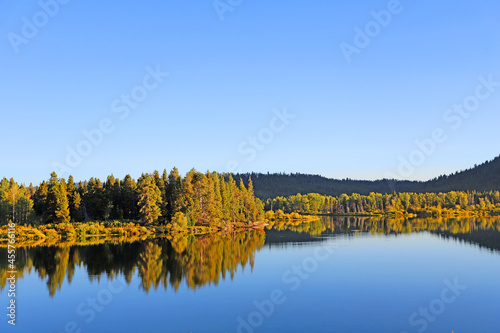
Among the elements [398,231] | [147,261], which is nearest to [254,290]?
[147,261]

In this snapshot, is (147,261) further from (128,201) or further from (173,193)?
(128,201)

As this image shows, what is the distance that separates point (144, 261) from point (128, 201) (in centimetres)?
6125

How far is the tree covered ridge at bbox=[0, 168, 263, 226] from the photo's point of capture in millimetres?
93562

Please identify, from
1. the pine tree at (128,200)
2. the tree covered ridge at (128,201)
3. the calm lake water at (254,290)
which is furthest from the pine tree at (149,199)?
→ the calm lake water at (254,290)

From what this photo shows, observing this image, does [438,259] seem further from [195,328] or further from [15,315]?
[15,315]

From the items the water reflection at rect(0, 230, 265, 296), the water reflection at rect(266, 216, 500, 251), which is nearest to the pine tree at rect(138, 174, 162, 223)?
the water reflection at rect(0, 230, 265, 296)

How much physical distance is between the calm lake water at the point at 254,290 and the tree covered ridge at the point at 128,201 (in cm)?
2984

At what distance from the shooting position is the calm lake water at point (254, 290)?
29.2 m

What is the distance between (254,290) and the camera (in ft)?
129

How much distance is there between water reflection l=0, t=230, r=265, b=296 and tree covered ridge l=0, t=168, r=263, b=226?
2512 cm

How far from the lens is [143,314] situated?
31.8m

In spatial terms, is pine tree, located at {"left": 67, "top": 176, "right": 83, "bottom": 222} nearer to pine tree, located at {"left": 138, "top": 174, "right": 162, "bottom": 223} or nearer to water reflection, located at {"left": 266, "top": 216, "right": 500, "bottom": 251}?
pine tree, located at {"left": 138, "top": 174, "right": 162, "bottom": 223}

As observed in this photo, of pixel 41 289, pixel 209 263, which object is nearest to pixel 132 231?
pixel 209 263

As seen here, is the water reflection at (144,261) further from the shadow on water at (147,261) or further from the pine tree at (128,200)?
the pine tree at (128,200)
